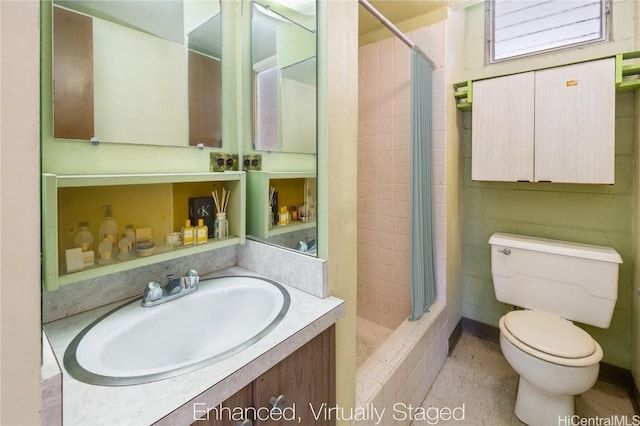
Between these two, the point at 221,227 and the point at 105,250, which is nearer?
the point at 105,250

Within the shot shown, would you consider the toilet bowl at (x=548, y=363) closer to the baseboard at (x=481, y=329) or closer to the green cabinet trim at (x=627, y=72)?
the baseboard at (x=481, y=329)

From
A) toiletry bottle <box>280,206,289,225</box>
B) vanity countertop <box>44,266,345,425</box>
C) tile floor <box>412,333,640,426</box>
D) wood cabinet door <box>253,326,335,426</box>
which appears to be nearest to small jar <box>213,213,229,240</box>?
toiletry bottle <box>280,206,289,225</box>

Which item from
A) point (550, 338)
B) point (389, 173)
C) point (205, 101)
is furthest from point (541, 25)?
point (205, 101)

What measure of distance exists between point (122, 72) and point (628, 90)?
2503mm

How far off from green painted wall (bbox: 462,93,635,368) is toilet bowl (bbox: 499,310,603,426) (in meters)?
0.55

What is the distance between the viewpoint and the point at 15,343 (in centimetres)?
32

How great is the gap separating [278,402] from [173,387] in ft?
0.96

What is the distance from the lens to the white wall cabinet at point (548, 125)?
1.61 meters

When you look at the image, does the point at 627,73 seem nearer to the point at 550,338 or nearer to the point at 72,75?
the point at 550,338

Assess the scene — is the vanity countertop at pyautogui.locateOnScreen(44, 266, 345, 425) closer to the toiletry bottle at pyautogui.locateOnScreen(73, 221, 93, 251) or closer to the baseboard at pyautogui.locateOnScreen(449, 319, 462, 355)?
the toiletry bottle at pyautogui.locateOnScreen(73, 221, 93, 251)

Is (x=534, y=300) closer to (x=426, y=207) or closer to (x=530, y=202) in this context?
(x=530, y=202)

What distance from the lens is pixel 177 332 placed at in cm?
103

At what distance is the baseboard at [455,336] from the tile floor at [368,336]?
42 cm

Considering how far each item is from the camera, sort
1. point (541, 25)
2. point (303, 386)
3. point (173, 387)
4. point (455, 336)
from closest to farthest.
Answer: point (173, 387) < point (303, 386) < point (541, 25) < point (455, 336)
